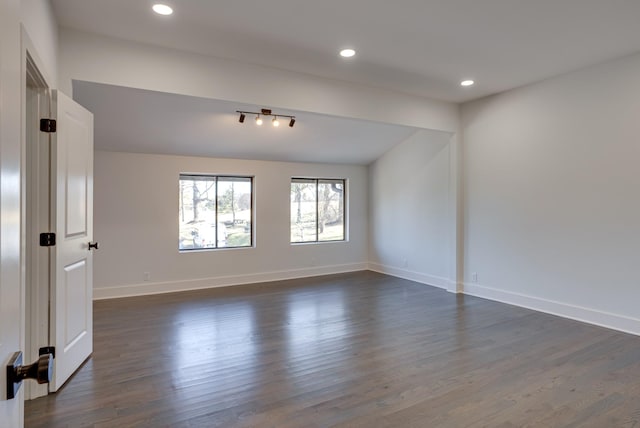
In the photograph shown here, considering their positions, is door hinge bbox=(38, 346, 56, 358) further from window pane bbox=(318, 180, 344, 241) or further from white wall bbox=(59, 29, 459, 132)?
window pane bbox=(318, 180, 344, 241)

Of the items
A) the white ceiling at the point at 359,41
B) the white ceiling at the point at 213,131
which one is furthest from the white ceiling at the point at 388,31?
the white ceiling at the point at 213,131

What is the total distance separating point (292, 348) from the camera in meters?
3.51

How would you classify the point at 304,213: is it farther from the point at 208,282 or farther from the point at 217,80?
the point at 217,80

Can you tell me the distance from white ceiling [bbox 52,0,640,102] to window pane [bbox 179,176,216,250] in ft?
9.56

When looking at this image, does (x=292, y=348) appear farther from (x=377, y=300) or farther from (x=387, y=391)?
(x=377, y=300)

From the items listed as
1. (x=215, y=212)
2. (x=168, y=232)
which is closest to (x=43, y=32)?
(x=168, y=232)

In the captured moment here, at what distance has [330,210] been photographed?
7609 mm

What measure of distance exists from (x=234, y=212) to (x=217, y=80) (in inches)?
122

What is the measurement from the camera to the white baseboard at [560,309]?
396cm

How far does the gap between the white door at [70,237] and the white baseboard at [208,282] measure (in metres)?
2.36

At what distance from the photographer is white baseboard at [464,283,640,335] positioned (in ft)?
13.0

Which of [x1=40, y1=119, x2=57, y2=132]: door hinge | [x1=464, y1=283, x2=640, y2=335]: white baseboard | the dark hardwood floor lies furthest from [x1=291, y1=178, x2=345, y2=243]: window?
[x1=40, y1=119, x2=57, y2=132]: door hinge

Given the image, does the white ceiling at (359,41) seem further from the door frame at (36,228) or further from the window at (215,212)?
the window at (215,212)

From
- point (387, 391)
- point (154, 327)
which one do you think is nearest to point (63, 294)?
point (154, 327)
